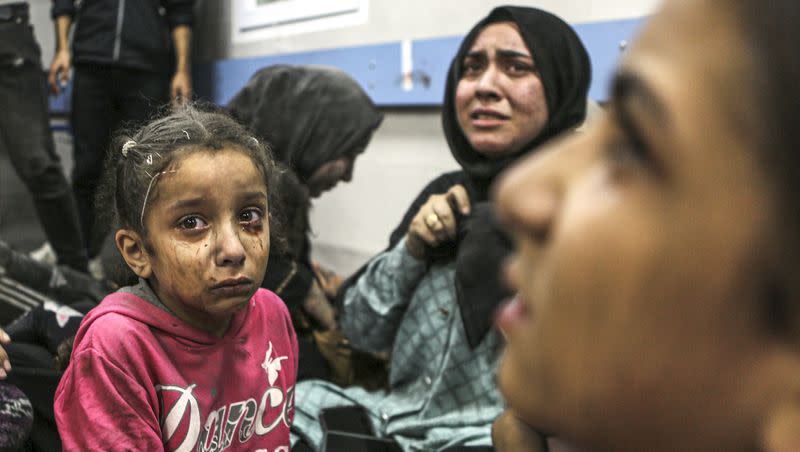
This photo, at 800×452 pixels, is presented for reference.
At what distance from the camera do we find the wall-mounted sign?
3.37 metres

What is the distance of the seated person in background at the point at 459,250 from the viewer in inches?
64.9

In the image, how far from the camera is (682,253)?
35 centimetres

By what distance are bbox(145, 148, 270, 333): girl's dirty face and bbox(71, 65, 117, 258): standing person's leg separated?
105 inches

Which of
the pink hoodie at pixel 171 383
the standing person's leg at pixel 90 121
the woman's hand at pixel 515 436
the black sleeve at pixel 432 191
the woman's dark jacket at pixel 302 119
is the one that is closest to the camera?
the woman's hand at pixel 515 436

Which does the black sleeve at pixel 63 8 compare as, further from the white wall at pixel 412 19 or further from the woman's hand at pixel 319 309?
the woman's hand at pixel 319 309

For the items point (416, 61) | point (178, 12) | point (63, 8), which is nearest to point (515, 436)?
point (416, 61)

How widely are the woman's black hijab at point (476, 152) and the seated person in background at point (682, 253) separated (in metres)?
1.15

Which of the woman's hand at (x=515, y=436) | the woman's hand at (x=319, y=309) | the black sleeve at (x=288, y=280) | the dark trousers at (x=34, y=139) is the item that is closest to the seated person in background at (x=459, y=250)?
the black sleeve at (x=288, y=280)

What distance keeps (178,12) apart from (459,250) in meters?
2.69

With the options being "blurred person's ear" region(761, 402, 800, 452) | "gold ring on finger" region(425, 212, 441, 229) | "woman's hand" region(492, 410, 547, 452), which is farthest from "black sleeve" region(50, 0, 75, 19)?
"blurred person's ear" region(761, 402, 800, 452)

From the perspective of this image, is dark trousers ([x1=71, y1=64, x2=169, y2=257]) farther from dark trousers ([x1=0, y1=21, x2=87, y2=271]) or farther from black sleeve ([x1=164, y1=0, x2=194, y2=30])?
dark trousers ([x1=0, y1=21, x2=87, y2=271])

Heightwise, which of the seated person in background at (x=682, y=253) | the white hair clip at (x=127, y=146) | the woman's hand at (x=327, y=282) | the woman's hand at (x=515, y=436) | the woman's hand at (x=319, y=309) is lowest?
the woman's hand at (x=327, y=282)

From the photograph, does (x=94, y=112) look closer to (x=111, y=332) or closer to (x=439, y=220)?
(x=439, y=220)

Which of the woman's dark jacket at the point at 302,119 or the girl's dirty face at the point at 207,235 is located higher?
the girl's dirty face at the point at 207,235
